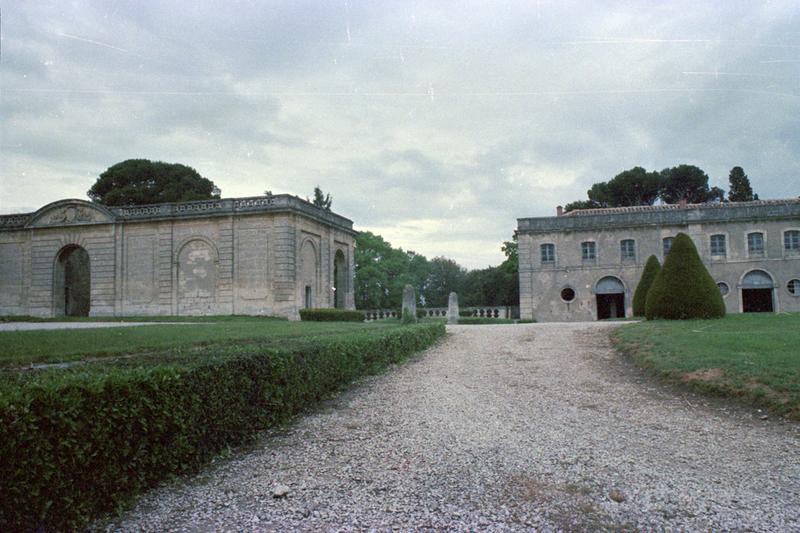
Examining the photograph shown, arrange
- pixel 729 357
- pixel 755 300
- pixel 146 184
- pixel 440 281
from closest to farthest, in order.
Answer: pixel 729 357, pixel 755 300, pixel 146 184, pixel 440 281

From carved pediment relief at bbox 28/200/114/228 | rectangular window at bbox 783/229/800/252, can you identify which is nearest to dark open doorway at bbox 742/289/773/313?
rectangular window at bbox 783/229/800/252

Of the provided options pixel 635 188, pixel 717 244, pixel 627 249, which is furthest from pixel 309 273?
pixel 635 188

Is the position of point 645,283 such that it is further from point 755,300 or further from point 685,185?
point 685,185

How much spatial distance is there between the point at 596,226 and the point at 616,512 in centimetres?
3270

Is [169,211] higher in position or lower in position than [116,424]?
higher

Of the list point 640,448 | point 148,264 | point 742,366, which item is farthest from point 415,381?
point 148,264

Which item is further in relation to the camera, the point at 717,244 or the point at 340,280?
the point at 340,280

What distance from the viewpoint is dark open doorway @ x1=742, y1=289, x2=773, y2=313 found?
3369 cm

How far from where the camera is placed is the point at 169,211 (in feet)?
94.1

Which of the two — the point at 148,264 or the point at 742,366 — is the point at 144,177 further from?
the point at 742,366

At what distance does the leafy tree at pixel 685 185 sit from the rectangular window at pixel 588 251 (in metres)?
21.7

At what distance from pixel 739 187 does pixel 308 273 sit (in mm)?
41042

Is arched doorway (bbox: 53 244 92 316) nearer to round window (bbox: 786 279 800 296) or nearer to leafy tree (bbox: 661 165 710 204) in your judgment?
round window (bbox: 786 279 800 296)

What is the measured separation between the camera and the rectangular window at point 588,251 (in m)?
34.8
